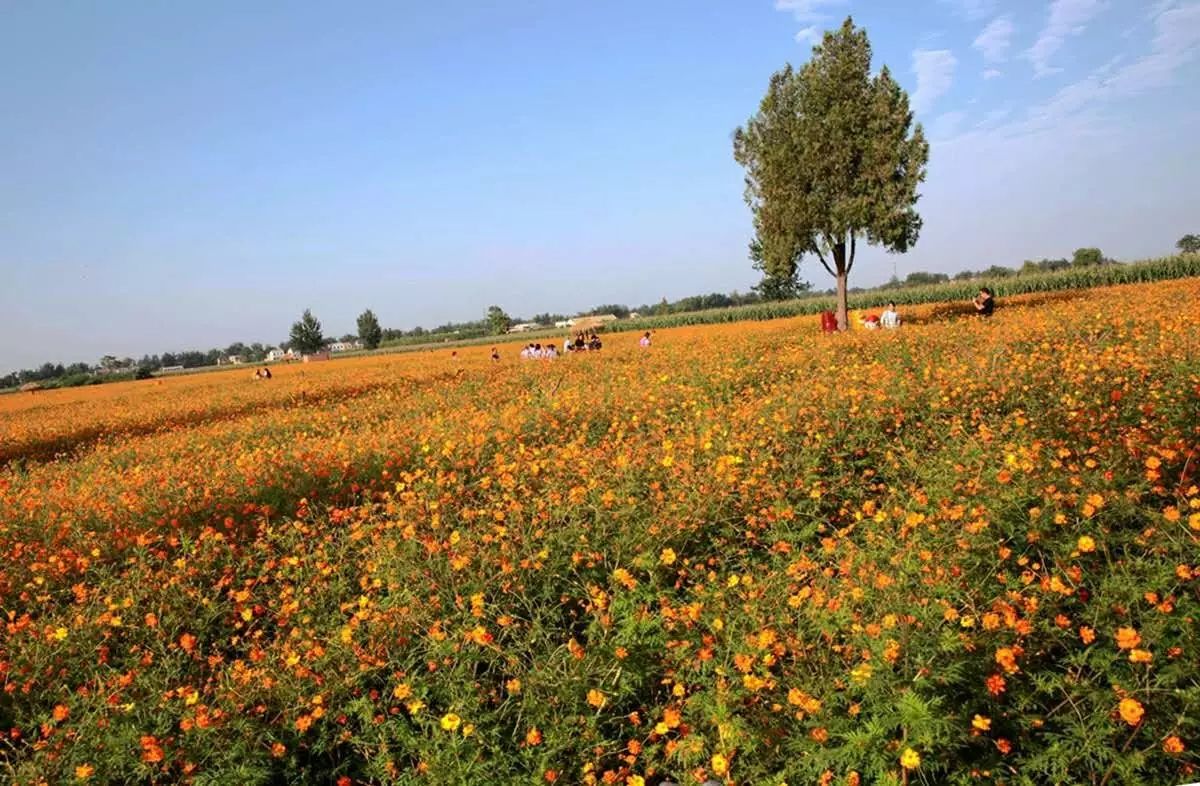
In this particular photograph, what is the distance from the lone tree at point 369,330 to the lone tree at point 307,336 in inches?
317

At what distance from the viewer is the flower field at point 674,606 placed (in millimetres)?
2787

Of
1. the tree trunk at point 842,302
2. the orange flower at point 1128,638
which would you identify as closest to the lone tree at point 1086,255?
the tree trunk at point 842,302

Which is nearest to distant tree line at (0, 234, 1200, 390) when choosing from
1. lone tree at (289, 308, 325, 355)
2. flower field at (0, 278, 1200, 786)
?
lone tree at (289, 308, 325, 355)

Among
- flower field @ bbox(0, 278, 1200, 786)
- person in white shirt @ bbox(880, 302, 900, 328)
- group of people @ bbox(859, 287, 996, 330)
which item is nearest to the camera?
flower field @ bbox(0, 278, 1200, 786)

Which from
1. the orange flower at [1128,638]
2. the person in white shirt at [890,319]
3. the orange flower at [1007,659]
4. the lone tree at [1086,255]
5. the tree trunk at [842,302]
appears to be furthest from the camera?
the lone tree at [1086,255]

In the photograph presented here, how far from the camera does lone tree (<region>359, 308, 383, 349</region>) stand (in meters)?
126

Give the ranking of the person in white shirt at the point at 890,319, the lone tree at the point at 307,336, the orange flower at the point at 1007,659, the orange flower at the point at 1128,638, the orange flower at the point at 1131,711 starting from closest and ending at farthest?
the orange flower at the point at 1131,711 → the orange flower at the point at 1128,638 → the orange flower at the point at 1007,659 → the person in white shirt at the point at 890,319 → the lone tree at the point at 307,336

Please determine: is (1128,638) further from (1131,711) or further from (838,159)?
(838,159)

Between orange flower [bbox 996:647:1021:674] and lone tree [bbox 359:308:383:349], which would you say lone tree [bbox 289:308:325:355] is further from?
orange flower [bbox 996:647:1021:674]

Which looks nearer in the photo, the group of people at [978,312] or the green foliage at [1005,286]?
the group of people at [978,312]

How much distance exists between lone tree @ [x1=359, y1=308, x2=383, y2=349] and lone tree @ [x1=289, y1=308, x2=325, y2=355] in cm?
805

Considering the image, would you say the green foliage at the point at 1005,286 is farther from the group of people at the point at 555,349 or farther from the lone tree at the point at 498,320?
the lone tree at the point at 498,320

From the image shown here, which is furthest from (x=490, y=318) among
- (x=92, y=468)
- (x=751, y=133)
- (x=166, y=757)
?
(x=166, y=757)

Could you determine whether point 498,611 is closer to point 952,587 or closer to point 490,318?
point 952,587
